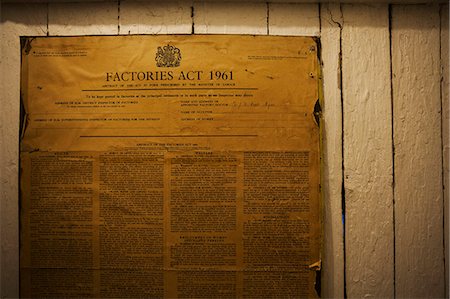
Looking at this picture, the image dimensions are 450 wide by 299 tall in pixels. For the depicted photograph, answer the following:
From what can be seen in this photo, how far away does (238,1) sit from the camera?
90 cm

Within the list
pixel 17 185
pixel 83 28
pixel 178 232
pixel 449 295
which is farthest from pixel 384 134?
pixel 17 185

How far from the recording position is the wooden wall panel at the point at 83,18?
0.91m

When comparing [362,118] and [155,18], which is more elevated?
[155,18]

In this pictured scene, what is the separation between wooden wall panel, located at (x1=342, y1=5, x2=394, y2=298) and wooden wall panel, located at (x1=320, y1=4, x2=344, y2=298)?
0.06 feet

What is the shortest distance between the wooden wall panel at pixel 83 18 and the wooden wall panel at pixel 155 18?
0.03 metres

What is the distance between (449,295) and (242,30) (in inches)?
37.4

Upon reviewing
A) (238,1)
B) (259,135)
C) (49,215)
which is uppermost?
(238,1)

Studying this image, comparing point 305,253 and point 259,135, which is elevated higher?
point 259,135

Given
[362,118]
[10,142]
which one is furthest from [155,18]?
[362,118]

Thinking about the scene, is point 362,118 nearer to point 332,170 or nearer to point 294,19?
point 332,170

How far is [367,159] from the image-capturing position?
0.90 m

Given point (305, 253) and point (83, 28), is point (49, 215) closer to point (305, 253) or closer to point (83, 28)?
point (83, 28)

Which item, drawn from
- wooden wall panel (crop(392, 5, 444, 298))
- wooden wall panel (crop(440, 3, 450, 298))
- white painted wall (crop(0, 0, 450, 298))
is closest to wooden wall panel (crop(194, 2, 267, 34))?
white painted wall (crop(0, 0, 450, 298))

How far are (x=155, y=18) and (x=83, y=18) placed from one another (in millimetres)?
210
